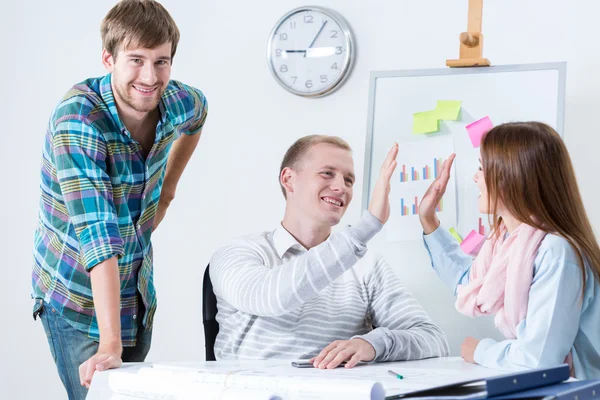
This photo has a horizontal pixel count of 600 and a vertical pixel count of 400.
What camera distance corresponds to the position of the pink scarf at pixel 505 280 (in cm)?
142

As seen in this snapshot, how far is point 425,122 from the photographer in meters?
2.40

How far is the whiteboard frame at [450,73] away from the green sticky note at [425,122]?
13cm

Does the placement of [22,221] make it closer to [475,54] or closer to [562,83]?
[475,54]

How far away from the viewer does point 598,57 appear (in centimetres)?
254

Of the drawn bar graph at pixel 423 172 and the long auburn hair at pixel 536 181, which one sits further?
the drawn bar graph at pixel 423 172

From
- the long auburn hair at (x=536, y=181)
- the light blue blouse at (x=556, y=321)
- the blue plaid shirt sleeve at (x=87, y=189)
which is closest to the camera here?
the light blue blouse at (x=556, y=321)

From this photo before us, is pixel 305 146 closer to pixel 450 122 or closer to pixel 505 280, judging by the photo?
pixel 450 122

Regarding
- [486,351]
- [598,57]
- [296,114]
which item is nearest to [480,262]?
[486,351]

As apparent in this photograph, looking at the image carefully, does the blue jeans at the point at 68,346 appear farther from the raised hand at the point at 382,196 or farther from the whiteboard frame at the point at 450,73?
the whiteboard frame at the point at 450,73

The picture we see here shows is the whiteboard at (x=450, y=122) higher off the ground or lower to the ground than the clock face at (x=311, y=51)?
lower

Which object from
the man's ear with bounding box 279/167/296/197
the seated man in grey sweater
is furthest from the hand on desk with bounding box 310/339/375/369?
the man's ear with bounding box 279/167/296/197

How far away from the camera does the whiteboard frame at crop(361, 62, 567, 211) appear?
7.25 feet

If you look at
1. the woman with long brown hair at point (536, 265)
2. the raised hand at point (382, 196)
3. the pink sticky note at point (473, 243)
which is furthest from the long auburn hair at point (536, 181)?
the pink sticky note at point (473, 243)

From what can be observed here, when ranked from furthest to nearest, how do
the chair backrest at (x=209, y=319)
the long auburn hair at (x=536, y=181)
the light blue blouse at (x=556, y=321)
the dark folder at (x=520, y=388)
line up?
the chair backrest at (x=209, y=319) < the long auburn hair at (x=536, y=181) < the light blue blouse at (x=556, y=321) < the dark folder at (x=520, y=388)
